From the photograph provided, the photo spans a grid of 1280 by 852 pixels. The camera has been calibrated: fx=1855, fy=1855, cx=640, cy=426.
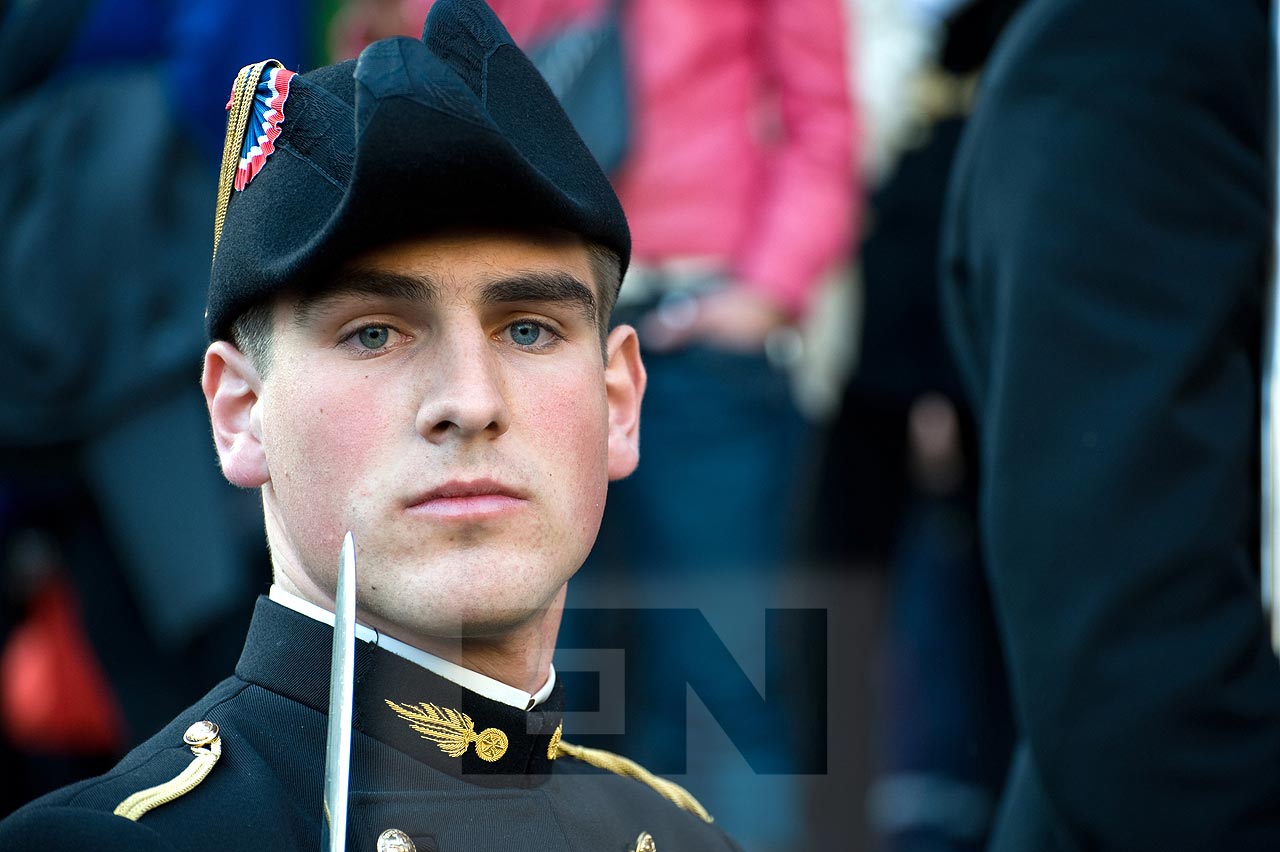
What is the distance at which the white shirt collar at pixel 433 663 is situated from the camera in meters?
2.02

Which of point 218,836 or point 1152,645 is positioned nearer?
point 218,836

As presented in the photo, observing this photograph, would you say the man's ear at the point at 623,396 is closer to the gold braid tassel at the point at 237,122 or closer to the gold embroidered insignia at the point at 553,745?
the gold embroidered insignia at the point at 553,745

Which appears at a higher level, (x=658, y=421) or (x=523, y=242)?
(x=523, y=242)

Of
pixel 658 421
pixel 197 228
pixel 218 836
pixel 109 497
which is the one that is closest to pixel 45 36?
pixel 197 228

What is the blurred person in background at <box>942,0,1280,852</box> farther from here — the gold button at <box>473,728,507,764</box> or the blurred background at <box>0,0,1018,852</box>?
the blurred background at <box>0,0,1018,852</box>

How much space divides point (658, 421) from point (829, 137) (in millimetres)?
847

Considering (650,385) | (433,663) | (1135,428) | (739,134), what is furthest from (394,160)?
(739,134)

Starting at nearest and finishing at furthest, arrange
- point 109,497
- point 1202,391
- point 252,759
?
point 252,759 < point 1202,391 < point 109,497

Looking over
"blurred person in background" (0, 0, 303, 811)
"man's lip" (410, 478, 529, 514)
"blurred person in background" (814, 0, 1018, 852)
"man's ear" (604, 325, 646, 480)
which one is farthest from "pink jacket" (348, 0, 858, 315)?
"man's lip" (410, 478, 529, 514)

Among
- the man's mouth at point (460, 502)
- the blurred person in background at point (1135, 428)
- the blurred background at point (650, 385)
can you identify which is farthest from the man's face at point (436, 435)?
the blurred background at point (650, 385)

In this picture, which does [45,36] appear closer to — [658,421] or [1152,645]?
[658,421]

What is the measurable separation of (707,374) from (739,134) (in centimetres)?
58

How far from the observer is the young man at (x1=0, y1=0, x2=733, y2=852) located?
192 centimetres

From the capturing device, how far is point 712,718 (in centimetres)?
410
